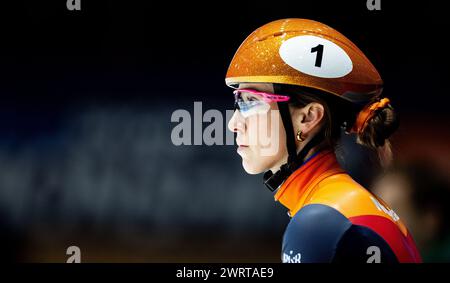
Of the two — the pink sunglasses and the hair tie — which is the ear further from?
the hair tie

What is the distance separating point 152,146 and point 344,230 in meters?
3.20

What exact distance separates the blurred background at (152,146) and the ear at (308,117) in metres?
2.38

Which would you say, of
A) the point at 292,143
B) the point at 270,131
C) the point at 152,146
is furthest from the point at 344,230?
the point at 152,146

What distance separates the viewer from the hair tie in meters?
3.52

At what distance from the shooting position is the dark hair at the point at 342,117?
352 cm

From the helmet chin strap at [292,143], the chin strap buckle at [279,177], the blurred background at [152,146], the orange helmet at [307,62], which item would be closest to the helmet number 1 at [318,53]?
the orange helmet at [307,62]

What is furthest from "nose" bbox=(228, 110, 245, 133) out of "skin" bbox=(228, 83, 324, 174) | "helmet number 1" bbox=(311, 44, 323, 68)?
"helmet number 1" bbox=(311, 44, 323, 68)

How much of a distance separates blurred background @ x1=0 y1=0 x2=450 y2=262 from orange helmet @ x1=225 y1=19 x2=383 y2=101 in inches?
86.5

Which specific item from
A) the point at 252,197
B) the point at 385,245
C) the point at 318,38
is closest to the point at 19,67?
the point at 252,197

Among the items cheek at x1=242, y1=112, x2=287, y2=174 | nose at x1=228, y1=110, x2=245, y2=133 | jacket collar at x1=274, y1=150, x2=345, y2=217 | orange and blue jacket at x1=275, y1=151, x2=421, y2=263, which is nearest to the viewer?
orange and blue jacket at x1=275, y1=151, x2=421, y2=263

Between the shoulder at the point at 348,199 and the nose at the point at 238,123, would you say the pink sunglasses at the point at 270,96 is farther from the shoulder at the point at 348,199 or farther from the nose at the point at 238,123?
the shoulder at the point at 348,199

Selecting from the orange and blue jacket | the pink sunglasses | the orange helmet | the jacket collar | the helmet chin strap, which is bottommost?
the orange and blue jacket

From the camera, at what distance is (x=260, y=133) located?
144 inches

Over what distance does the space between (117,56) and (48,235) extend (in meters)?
1.65
